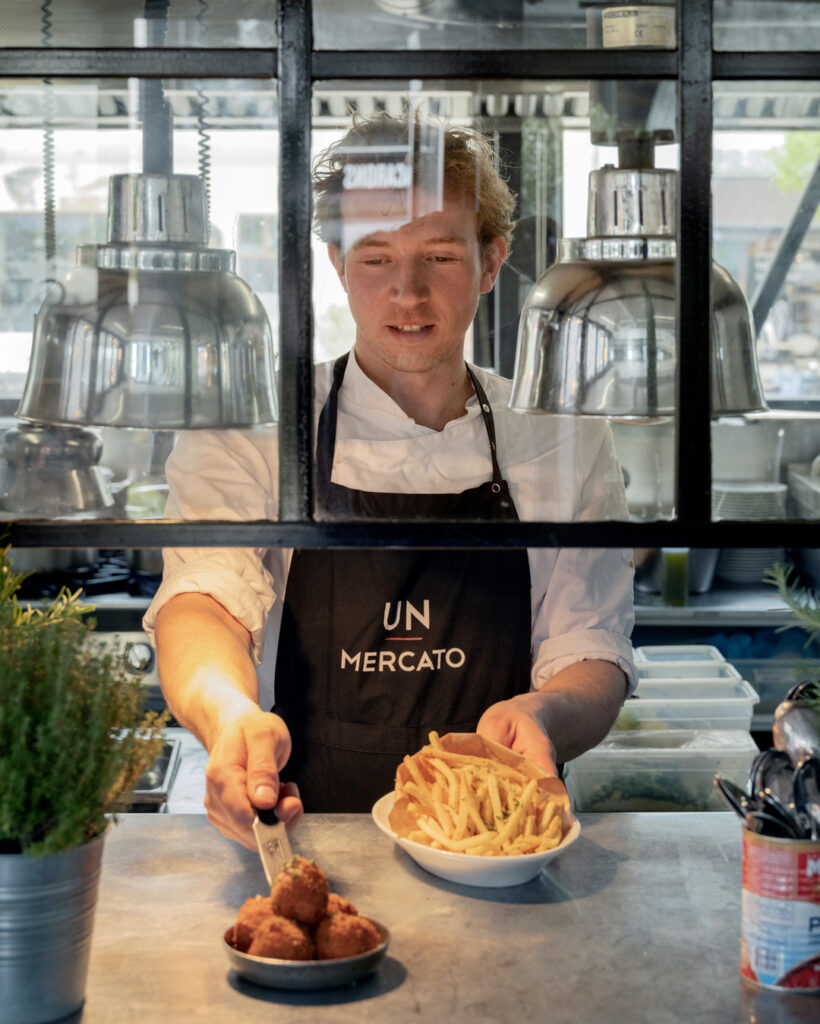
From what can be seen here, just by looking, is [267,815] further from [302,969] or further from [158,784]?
[158,784]

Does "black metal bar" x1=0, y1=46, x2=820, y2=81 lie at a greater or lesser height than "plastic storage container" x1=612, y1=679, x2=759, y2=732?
greater

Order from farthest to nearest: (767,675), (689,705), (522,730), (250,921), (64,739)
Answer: (767,675) → (689,705) → (522,730) → (250,921) → (64,739)

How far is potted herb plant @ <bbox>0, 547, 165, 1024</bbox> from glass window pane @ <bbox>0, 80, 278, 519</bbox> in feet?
0.69

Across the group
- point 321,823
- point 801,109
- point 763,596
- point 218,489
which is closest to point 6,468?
point 218,489

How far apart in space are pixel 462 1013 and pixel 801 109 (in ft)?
3.06

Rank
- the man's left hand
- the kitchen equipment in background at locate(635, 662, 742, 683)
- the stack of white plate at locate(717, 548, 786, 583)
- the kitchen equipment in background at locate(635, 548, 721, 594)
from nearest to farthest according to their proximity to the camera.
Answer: the man's left hand → the kitchen equipment in background at locate(635, 662, 742, 683) → the kitchen equipment in background at locate(635, 548, 721, 594) → the stack of white plate at locate(717, 548, 786, 583)

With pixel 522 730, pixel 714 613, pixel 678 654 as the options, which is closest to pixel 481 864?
pixel 522 730

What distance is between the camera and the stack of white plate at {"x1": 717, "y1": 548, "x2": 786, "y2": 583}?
3.68 metres

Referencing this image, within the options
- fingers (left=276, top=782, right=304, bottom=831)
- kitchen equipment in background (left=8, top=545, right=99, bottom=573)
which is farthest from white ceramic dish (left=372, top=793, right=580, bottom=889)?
kitchen equipment in background (left=8, top=545, right=99, bottom=573)

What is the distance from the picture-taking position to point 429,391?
1.46 m

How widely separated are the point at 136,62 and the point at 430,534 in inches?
21.4

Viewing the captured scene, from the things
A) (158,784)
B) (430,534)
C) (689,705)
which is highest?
(430,534)

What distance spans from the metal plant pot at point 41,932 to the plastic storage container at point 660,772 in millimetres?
1594

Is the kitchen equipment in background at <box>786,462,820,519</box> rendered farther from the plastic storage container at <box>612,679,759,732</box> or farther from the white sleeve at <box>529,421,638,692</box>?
the plastic storage container at <box>612,679,759,732</box>
